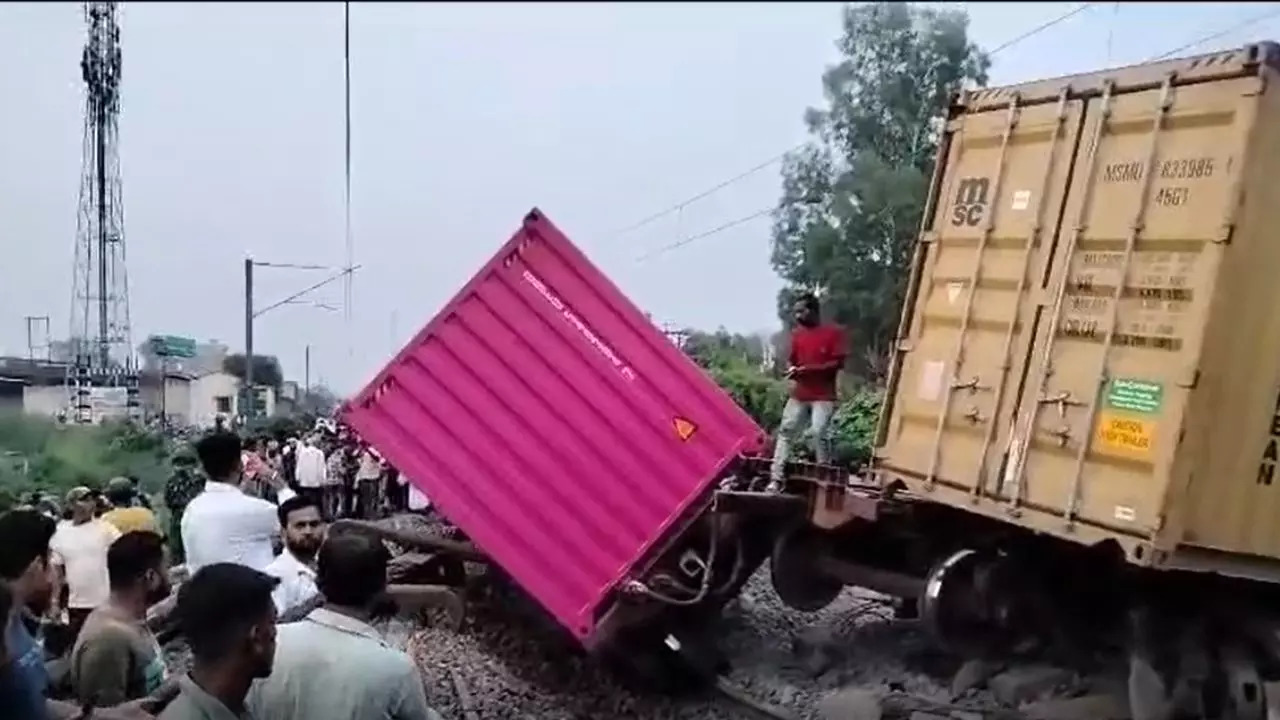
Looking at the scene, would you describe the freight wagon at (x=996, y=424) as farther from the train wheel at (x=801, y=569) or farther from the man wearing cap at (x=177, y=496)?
the man wearing cap at (x=177, y=496)

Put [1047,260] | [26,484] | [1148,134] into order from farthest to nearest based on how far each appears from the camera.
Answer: [26,484] → [1047,260] → [1148,134]

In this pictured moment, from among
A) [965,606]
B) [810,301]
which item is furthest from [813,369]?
[965,606]

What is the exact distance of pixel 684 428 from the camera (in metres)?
9.88

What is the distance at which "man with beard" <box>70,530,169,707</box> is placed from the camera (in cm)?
428

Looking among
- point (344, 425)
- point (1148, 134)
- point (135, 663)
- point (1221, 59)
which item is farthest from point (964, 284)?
point (135, 663)

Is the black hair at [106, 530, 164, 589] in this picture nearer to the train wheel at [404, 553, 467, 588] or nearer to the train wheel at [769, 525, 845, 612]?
the train wheel at [769, 525, 845, 612]

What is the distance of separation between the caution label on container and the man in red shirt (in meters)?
3.78

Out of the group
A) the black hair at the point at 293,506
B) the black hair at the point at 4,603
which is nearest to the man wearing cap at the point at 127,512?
the black hair at the point at 293,506

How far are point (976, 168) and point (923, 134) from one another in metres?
15.0

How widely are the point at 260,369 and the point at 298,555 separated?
732 inches

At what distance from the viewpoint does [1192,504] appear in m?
6.41

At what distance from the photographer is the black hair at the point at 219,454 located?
5973 mm

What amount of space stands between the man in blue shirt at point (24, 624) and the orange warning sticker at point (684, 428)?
5560 mm

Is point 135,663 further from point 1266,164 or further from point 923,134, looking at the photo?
point 923,134
